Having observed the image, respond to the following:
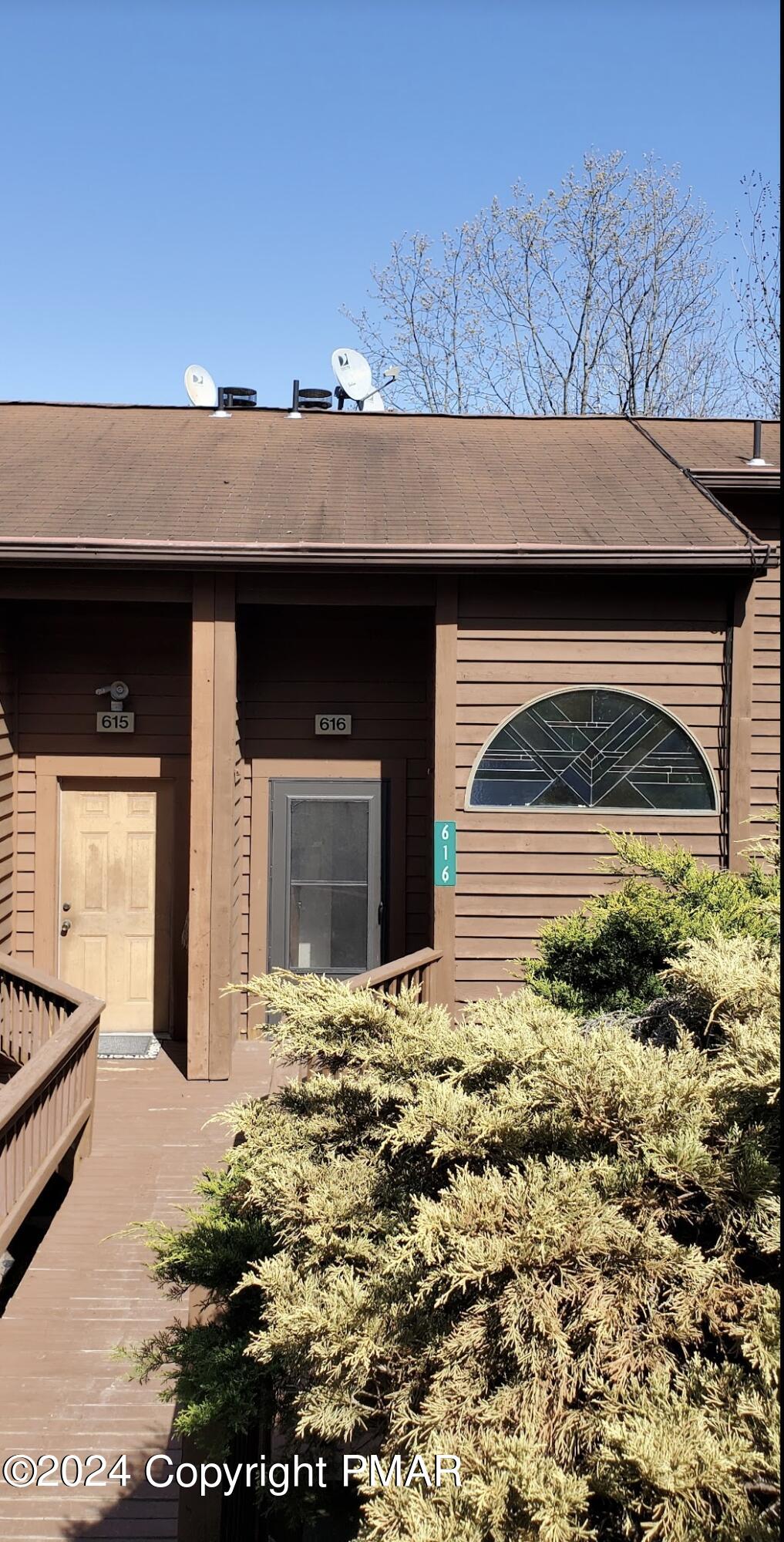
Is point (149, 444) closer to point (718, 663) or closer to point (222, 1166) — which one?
point (718, 663)

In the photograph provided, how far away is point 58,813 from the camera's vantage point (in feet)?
28.6

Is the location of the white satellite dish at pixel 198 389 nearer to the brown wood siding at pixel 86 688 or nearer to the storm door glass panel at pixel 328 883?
the brown wood siding at pixel 86 688

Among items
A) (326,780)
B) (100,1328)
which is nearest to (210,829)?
(326,780)

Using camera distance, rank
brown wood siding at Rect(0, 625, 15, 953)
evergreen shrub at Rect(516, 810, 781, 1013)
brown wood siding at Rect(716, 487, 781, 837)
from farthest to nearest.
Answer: brown wood siding at Rect(0, 625, 15, 953) < brown wood siding at Rect(716, 487, 781, 837) < evergreen shrub at Rect(516, 810, 781, 1013)

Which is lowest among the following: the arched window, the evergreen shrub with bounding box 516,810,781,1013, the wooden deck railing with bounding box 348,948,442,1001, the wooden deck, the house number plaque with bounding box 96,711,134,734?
the wooden deck

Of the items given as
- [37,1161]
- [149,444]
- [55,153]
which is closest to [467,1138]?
[37,1161]

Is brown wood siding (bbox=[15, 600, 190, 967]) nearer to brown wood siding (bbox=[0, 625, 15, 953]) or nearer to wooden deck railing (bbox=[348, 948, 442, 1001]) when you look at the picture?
brown wood siding (bbox=[0, 625, 15, 953])

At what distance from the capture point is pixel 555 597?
7.85 meters

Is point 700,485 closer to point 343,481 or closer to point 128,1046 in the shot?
point 343,481

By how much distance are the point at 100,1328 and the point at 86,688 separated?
16.4ft

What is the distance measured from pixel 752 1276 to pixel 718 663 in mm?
6001

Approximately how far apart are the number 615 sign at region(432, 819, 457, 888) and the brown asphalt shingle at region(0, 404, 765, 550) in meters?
1.95

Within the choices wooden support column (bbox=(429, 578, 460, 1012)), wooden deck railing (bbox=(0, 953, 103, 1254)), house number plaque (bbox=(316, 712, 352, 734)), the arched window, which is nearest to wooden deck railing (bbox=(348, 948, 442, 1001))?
wooden support column (bbox=(429, 578, 460, 1012))

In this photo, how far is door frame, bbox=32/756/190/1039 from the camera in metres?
8.69
